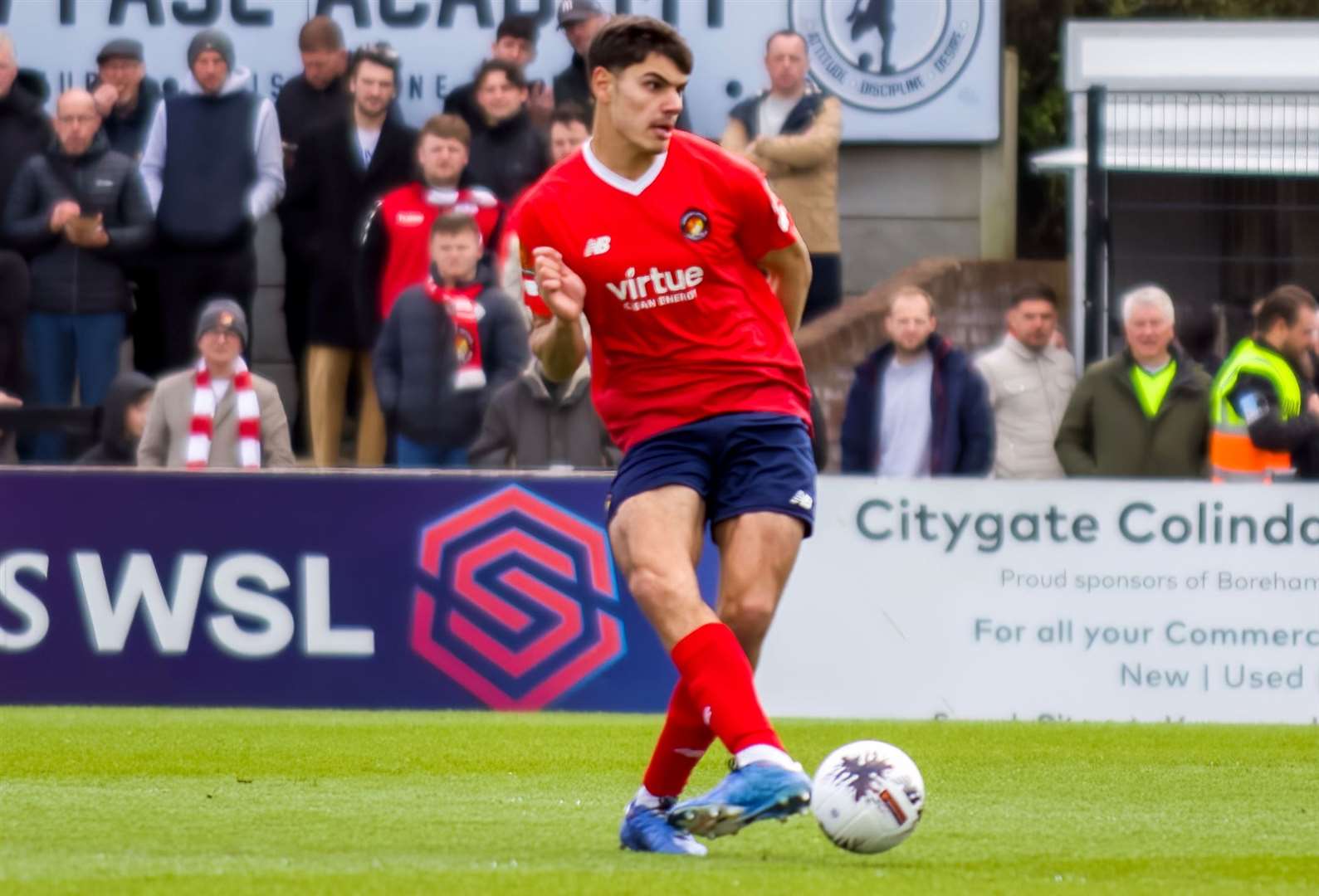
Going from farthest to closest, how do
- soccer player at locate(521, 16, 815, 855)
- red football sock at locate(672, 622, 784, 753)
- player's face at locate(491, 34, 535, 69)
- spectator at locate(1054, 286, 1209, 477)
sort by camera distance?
player's face at locate(491, 34, 535, 69), spectator at locate(1054, 286, 1209, 477), soccer player at locate(521, 16, 815, 855), red football sock at locate(672, 622, 784, 753)

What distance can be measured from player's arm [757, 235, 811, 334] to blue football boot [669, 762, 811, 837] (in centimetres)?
144

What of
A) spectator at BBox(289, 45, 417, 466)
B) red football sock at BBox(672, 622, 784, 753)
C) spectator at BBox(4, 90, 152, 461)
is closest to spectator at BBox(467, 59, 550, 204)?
spectator at BBox(289, 45, 417, 466)

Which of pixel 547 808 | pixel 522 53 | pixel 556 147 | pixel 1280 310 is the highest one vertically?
pixel 522 53

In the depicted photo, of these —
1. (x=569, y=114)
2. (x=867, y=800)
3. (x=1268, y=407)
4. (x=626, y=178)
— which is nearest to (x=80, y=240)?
(x=569, y=114)

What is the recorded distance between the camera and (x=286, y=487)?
12.9 metres

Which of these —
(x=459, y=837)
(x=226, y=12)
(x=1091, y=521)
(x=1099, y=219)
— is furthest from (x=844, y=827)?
(x=226, y=12)

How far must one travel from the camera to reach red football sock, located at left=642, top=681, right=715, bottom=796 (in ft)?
22.7

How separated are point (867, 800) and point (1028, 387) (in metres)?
7.38

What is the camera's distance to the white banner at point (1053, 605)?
12523mm

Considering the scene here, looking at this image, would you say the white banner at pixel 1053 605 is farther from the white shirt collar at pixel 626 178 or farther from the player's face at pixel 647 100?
the player's face at pixel 647 100

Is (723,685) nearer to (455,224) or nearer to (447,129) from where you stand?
(455,224)

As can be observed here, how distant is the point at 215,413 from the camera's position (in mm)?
13422

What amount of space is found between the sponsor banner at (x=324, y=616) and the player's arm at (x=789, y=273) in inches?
218

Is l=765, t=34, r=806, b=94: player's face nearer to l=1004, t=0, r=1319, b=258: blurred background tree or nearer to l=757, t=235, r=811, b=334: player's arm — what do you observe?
l=757, t=235, r=811, b=334: player's arm
